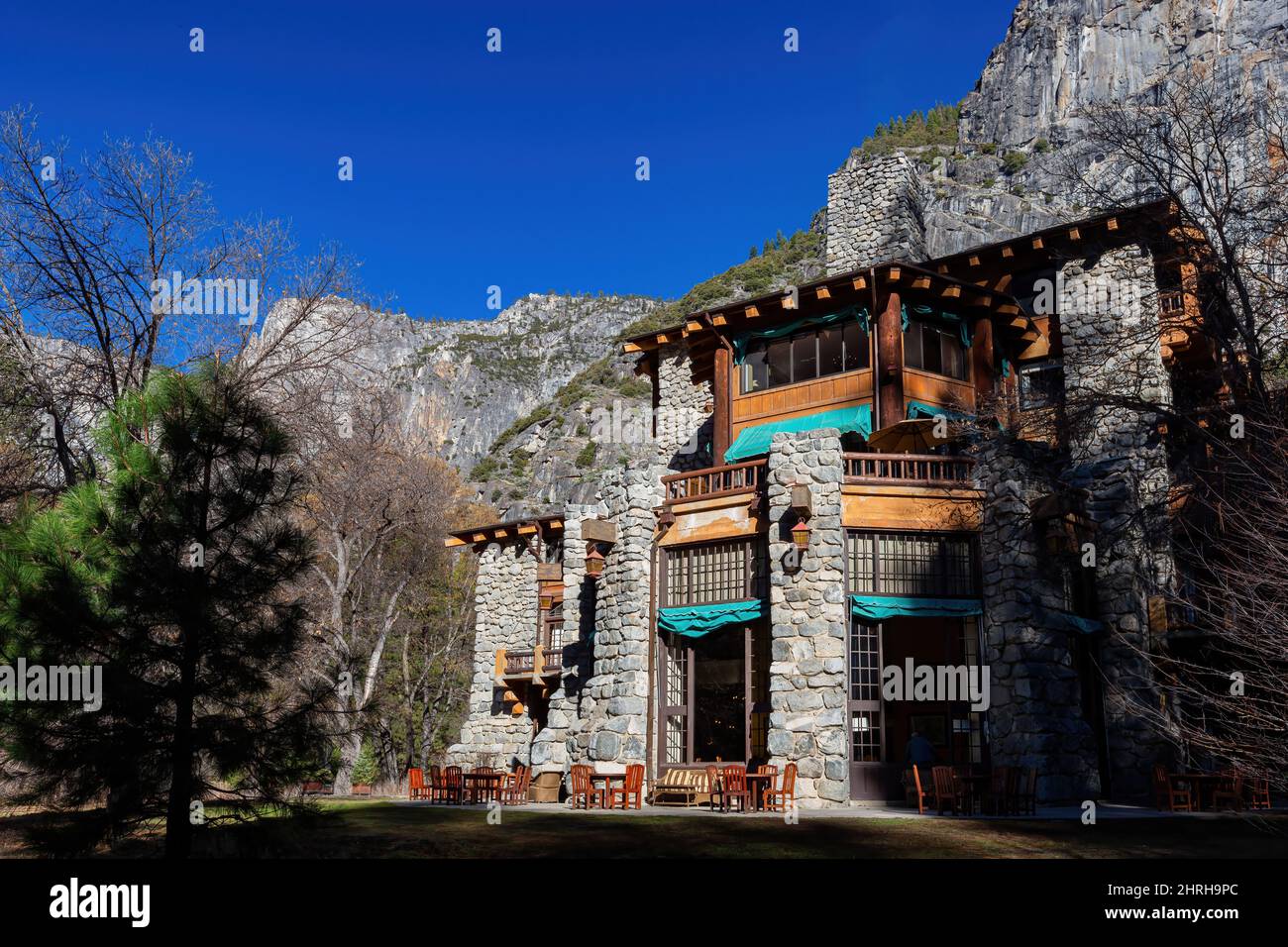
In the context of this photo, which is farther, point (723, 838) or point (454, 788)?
point (454, 788)

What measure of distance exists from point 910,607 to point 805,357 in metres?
8.68

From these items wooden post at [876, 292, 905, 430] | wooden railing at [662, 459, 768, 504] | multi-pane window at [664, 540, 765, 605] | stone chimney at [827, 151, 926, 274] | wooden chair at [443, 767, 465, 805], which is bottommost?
wooden chair at [443, 767, 465, 805]

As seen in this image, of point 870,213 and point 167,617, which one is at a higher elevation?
point 870,213

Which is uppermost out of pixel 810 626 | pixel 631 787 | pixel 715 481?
pixel 715 481

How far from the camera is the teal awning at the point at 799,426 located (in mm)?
23875

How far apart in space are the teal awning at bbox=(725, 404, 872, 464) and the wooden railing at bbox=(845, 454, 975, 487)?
3002mm

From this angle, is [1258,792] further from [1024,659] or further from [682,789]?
[682,789]

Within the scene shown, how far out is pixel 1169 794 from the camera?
678 inches

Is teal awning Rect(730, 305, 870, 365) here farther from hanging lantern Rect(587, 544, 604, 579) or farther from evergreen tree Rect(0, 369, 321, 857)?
evergreen tree Rect(0, 369, 321, 857)

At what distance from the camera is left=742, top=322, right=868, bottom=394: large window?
2502 cm

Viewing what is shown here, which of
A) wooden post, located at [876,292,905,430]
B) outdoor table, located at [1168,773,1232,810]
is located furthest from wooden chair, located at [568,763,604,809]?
wooden post, located at [876,292,905,430]

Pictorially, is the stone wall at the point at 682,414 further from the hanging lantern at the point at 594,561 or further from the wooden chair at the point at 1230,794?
the wooden chair at the point at 1230,794

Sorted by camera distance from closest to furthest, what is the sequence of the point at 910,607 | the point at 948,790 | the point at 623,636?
the point at 948,790
the point at 910,607
the point at 623,636

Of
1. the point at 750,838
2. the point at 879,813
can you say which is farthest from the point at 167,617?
the point at 879,813
